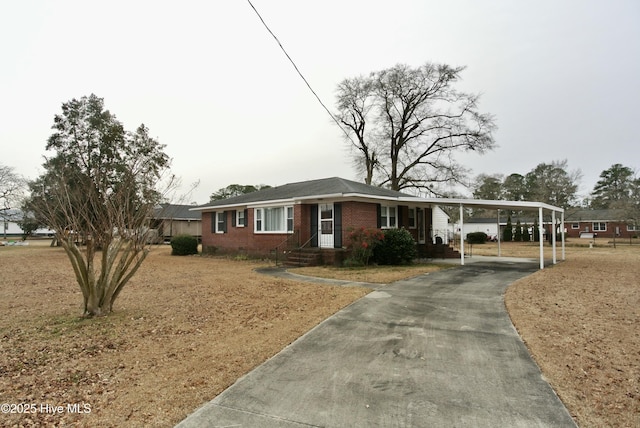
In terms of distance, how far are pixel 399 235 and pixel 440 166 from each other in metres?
20.6

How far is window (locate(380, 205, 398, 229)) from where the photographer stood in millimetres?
17356

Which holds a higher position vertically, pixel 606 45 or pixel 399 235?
pixel 606 45

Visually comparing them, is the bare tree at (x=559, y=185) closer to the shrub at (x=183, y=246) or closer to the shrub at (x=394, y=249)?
the shrub at (x=394, y=249)

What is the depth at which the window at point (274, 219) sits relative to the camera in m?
17.9

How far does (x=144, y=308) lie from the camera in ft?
25.4

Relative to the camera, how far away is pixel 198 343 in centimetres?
538

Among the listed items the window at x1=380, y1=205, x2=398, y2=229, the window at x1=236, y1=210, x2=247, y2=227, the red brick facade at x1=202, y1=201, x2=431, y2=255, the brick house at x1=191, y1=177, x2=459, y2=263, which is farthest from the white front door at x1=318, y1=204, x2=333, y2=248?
the window at x1=236, y1=210, x2=247, y2=227

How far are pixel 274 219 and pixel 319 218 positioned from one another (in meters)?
2.88

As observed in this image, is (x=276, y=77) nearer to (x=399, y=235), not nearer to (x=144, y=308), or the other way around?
(x=144, y=308)

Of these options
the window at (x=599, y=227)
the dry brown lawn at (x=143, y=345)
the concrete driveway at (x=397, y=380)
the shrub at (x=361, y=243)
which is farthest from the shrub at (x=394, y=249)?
the window at (x=599, y=227)

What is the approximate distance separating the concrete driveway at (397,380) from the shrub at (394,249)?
26.9 ft

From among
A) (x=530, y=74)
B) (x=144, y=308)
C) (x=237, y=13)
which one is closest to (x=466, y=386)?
(x=144, y=308)

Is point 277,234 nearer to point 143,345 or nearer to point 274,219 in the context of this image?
point 274,219

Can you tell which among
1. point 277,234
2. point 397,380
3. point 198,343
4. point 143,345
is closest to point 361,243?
point 277,234
